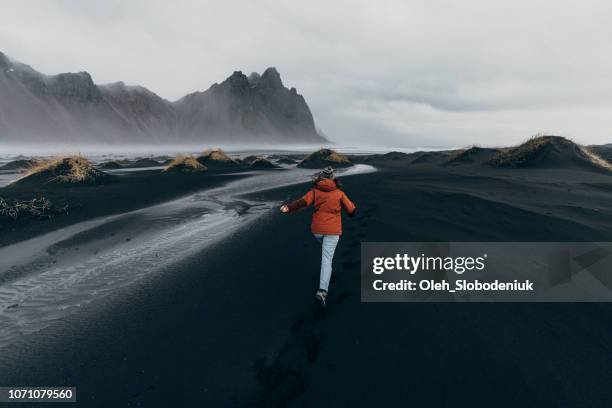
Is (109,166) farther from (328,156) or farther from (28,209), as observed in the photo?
(328,156)

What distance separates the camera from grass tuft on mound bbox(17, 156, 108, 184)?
13773mm

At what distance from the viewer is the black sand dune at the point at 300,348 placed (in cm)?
295

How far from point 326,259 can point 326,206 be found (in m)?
0.83

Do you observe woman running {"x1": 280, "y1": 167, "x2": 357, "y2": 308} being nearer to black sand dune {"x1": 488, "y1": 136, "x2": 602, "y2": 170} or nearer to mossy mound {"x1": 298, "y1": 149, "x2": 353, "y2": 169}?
black sand dune {"x1": 488, "y1": 136, "x2": 602, "y2": 170}

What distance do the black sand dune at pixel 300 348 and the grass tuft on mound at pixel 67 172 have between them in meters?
11.8

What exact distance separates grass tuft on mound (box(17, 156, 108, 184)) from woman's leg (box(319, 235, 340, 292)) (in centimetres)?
1428

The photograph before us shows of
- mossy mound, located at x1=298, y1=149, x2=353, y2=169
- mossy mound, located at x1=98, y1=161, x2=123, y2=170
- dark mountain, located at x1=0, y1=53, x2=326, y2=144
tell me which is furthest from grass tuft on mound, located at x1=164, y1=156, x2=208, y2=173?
dark mountain, located at x1=0, y1=53, x2=326, y2=144

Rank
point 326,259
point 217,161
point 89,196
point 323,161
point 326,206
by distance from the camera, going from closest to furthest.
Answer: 1. point 326,259
2. point 326,206
3. point 89,196
4. point 217,161
5. point 323,161

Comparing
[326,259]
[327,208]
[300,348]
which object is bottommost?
[300,348]

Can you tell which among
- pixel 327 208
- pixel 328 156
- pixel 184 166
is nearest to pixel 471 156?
pixel 328 156

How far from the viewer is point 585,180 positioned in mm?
12820

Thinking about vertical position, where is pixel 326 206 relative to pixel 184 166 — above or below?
below

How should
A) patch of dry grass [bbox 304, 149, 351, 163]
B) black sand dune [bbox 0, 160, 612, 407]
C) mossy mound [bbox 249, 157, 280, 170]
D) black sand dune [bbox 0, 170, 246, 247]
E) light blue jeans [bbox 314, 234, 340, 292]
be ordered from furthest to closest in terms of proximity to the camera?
patch of dry grass [bbox 304, 149, 351, 163], mossy mound [bbox 249, 157, 280, 170], black sand dune [bbox 0, 170, 246, 247], light blue jeans [bbox 314, 234, 340, 292], black sand dune [bbox 0, 160, 612, 407]

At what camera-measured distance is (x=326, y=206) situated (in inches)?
184
